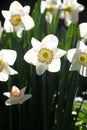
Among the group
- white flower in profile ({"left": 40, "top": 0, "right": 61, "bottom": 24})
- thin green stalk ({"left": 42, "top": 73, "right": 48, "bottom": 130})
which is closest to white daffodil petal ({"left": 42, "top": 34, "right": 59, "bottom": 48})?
thin green stalk ({"left": 42, "top": 73, "right": 48, "bottom": 130})

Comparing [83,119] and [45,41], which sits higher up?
[45,41]

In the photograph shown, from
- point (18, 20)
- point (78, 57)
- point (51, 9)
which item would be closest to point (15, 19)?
point (18, 20)

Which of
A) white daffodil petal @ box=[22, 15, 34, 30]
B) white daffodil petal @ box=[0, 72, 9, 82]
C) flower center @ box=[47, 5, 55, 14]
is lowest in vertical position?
white daffodil petal @ box=[0, 72, 9, 82]

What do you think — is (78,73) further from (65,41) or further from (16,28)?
(16,28)

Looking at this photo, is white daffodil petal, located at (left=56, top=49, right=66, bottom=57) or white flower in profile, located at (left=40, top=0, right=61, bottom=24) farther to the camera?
white flower in profile, located at (left=40, top=0, right=61, bottom=24)

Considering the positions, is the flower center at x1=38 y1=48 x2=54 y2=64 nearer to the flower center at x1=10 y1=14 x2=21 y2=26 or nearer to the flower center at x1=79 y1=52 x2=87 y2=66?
the flower center at x1=79 y1=52 x2=87 y2=66

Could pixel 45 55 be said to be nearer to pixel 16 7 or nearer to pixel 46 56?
pixel 46 56

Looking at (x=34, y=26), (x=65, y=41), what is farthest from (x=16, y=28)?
(x=65, y=41)
